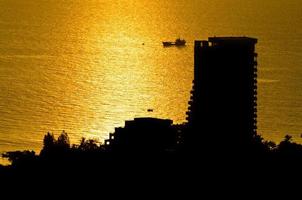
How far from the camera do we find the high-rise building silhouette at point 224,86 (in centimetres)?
6003

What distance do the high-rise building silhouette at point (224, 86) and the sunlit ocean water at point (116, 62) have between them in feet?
34.6

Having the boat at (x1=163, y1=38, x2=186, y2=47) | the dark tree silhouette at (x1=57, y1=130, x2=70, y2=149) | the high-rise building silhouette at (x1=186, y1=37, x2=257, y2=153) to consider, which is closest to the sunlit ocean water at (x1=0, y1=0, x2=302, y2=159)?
the boat at (x1=163, y1=38, x2=186, y2=47)

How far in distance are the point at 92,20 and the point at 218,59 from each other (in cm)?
8617

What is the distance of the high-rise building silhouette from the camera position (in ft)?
197

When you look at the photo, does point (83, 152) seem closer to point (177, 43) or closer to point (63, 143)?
point (63, 143)

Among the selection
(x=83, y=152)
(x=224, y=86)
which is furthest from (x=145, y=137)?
(x=224, y=86)

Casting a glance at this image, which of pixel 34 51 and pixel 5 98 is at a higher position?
pixel 34 51

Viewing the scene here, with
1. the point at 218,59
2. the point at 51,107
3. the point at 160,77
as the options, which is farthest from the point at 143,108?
the point at 218,59

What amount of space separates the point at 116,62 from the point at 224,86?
48.8m

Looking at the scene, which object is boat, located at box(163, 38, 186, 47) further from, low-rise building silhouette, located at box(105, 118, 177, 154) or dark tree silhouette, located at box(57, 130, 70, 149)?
low-rise building silhouette, located at box(105, 118, 177, 154)

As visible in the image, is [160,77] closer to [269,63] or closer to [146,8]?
[269,63]

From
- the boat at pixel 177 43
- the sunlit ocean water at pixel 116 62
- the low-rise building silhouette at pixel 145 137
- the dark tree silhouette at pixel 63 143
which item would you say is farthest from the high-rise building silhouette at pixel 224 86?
the boat at pixel 177 43

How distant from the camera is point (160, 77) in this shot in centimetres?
10006

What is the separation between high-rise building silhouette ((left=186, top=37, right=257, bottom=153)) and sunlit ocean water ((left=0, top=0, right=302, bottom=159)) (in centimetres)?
1054
